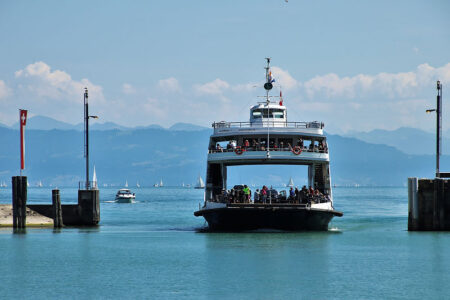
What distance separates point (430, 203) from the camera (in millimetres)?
47062

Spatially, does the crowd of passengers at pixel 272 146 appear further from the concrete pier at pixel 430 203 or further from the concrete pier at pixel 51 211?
the concrete pier at pixel 51 211

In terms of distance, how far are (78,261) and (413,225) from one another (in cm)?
1849

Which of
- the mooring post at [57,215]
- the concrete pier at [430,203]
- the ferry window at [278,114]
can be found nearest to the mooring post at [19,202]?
the mooring post at [57,215]

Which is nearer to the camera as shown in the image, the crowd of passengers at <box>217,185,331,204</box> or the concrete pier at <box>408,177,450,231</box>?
the concrete pier at <box>408,177,450,231</box>

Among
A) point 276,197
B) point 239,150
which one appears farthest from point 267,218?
point 239,150

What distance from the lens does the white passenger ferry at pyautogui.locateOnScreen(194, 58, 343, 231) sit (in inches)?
1801

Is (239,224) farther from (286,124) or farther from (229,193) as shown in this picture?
(286,124)

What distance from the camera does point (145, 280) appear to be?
3444cm

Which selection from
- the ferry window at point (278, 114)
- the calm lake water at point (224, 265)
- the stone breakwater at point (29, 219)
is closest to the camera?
the calm lake water at point (224, 265)

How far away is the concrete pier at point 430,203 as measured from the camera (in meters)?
46.7

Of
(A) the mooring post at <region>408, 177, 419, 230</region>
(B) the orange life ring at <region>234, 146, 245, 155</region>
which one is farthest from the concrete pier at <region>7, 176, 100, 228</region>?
(A) the mooring post at <region>408, 177, 419, 230</region>

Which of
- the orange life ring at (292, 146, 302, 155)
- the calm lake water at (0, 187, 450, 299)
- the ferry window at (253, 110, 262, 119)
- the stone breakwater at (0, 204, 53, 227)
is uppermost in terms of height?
the ferry window at (253, 110, 262, 119)

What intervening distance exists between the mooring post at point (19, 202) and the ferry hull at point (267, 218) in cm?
1180

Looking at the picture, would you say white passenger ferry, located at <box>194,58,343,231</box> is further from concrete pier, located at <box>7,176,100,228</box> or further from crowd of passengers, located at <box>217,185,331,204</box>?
concrete pier, located at <box>7,176,100,228</box>
